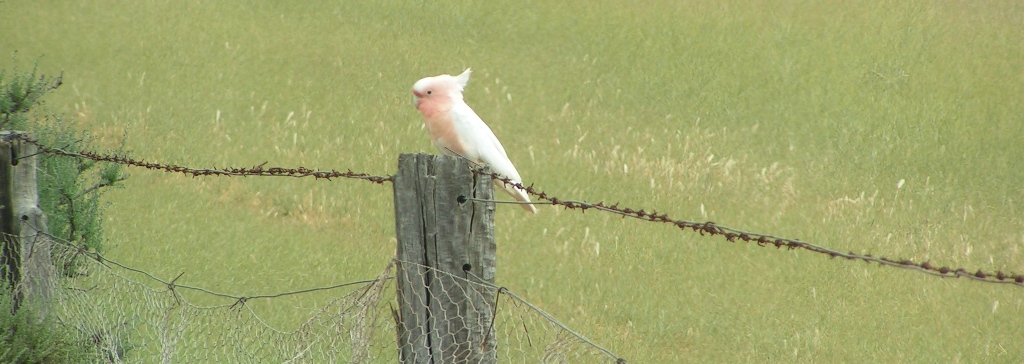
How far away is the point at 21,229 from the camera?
17.9ft

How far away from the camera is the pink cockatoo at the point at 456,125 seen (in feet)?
18.9

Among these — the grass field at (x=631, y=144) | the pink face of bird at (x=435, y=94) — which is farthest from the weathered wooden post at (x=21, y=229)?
the grass field at (x=631, y=144)

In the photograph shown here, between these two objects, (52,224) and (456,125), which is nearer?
(456,125)

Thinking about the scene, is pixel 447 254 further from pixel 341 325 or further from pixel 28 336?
pixel 28 336

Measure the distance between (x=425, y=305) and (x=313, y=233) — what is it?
6374 mm

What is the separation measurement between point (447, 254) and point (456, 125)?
7.86ft

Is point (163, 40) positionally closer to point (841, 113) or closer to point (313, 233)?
point (313, 233)

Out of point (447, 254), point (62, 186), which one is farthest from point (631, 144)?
point (447, 254)

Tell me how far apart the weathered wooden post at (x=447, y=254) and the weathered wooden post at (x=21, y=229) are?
287 cm

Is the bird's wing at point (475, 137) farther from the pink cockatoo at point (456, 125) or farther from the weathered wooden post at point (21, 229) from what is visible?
the weathered wooden post at point (21, 229)

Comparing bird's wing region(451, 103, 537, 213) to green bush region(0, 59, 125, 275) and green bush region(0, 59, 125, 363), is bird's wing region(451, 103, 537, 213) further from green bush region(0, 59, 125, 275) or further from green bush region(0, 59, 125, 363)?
green bush region(0, 59, 125, 275)

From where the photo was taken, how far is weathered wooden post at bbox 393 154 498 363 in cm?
341

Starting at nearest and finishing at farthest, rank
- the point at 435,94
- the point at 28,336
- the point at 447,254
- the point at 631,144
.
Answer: the point at 447,254 → the point at 28,336 → the point at 435,94 → the point at 631,144

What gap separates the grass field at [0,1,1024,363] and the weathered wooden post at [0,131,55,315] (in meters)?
2.47
